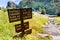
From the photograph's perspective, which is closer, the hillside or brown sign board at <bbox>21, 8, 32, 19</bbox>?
brown sign board at <bbox>21, 8, 32, 19</bbox>

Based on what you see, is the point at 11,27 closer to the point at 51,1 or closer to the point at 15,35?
the point at 15,35

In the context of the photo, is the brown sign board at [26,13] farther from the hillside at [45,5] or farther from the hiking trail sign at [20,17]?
the hillside at [45,5]

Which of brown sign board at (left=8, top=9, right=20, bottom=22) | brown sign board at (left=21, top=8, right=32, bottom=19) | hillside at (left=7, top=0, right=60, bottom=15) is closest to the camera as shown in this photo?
brown sign board at (left=8, top=9, right=20, bottom=22)

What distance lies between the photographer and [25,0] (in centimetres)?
3375

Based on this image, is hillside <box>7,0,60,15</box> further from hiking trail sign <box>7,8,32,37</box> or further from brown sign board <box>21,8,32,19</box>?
hiking trail sign <box>7,8,32,37</box>

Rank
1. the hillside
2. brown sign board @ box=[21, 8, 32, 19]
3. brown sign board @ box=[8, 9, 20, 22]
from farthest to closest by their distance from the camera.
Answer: the hillside < brown sign board @ box=[21, 8, 32, 19] < brown sign board @ box=[8, 9, 20, 22]

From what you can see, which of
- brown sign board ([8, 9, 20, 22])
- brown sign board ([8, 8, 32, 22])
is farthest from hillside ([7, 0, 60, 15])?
brown sign board ([8, 9, 20, 22])

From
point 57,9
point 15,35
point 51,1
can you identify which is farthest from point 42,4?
point 15,35

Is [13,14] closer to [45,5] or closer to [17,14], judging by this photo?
[17,14]

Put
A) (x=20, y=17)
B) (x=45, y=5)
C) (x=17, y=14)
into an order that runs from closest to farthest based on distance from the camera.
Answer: (x=17, y=14)
(x=20, y=17)
(x=45, y=5)

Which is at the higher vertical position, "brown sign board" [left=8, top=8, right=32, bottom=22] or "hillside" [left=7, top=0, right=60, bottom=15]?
"brown sign board" [left=8, top=8, right=32, bottom=22]

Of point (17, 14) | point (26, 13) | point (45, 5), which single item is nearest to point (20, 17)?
point (17, 14)

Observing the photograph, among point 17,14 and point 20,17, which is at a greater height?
point 17,14

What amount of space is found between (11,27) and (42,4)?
2731 centimetres
